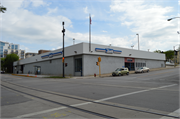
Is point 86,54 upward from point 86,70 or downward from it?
upward

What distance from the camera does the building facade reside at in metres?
34.4

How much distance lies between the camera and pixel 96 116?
539 centimetres

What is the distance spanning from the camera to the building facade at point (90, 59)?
34384 millimetres

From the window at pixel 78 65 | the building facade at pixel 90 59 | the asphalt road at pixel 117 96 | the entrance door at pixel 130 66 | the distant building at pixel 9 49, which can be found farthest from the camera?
the distant building at pixel 9 49

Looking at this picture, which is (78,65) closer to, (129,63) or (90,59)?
(90,59)

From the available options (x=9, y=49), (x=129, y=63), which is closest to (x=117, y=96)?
(x=129, y=63)

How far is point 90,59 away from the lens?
35062 mm

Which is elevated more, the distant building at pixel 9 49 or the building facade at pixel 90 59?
the distant building at pixel 9 49

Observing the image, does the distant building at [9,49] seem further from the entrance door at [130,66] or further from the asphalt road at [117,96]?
the asphalt road at [117,96]

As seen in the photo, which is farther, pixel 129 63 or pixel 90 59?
pixel 129 63

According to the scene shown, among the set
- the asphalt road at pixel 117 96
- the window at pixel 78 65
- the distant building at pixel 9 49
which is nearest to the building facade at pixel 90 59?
the window at pixel 78 65

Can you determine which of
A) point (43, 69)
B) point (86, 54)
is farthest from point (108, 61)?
point (43, 69)

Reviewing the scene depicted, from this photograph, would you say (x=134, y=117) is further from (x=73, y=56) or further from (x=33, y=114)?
(x=73, y=56)

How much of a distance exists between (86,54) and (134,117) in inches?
1159
